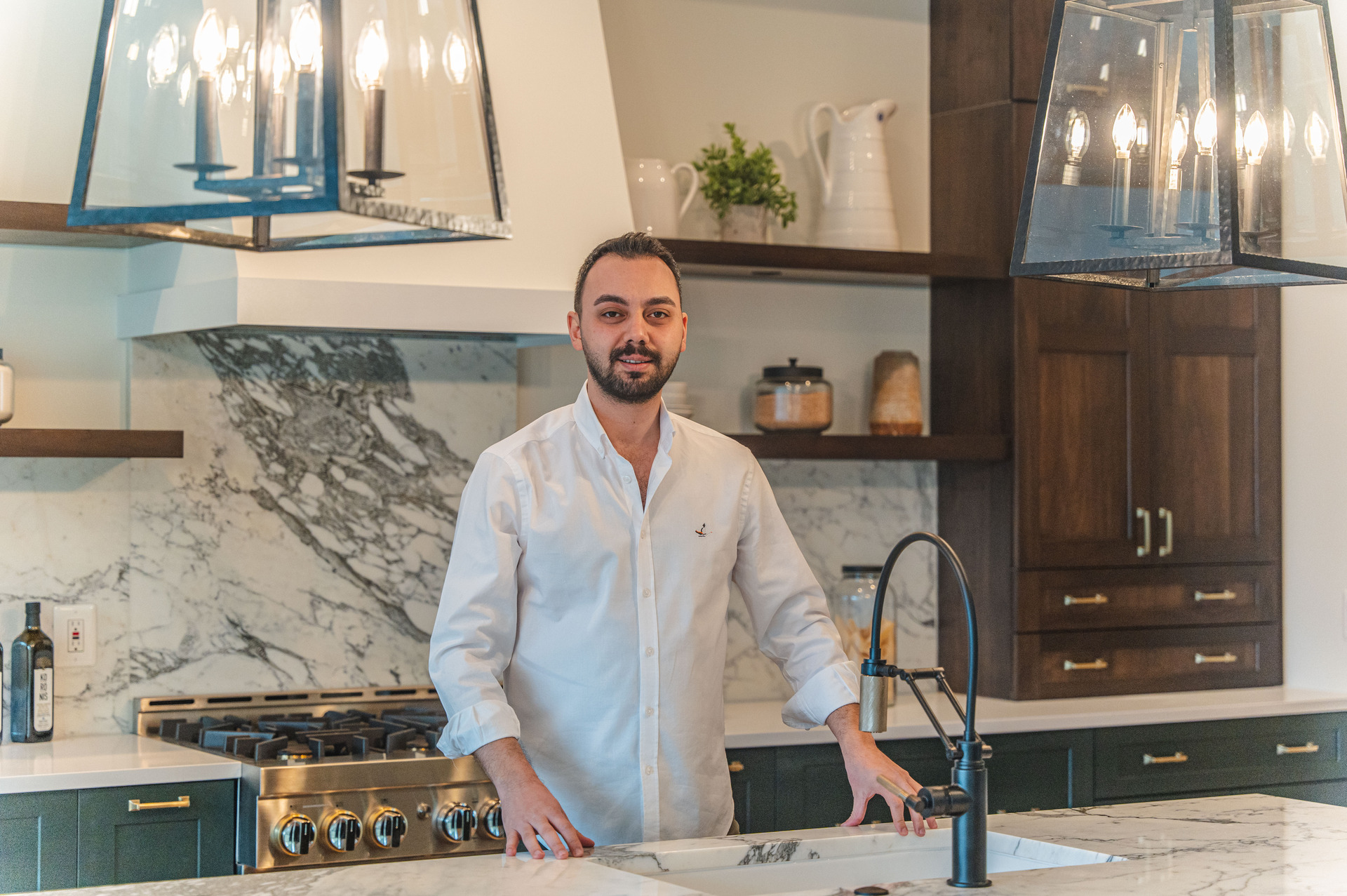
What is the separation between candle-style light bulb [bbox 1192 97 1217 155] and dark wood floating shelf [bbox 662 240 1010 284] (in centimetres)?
182

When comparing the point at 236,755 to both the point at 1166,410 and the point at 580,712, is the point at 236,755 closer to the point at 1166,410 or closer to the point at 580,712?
the point at 580,712

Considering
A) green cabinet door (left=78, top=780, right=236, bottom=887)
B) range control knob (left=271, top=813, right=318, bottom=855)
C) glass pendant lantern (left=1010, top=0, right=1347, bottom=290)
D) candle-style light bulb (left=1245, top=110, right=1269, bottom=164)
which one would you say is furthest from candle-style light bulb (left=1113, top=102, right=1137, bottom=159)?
green cabinet door (left=78, top=780, right=236, bottom=887)

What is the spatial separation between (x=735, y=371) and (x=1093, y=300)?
95 cm

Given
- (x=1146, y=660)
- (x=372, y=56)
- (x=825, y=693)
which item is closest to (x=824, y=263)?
(x=1146, y=660)

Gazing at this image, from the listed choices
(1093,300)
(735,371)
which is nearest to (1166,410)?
(1093,300)

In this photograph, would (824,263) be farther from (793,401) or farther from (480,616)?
(480,616)

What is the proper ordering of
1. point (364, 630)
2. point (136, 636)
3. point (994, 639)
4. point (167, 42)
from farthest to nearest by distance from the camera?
1. point (994, 639)
2. point (364, 630)
3. point (136, 636)
4. point (167, 42)

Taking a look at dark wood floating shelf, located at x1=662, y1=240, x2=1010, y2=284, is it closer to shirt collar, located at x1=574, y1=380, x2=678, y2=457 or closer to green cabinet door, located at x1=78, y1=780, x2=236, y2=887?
shirt collar, located at x1=574, y1=380, x2=678, y2=457

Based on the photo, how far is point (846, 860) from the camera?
1.87 meters

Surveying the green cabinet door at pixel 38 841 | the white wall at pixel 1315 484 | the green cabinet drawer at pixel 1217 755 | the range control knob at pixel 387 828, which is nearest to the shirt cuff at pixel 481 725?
the range control knob at pixel 387 828

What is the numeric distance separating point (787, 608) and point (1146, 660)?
180 cm

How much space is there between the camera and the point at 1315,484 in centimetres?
389

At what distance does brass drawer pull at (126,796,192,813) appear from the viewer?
2.63 meters

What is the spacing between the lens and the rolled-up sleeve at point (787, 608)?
221 cm
